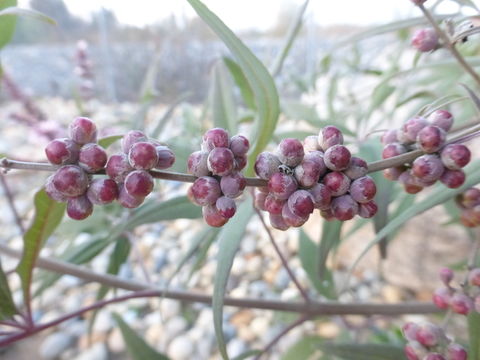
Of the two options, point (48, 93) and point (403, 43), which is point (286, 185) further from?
point (48, 93)

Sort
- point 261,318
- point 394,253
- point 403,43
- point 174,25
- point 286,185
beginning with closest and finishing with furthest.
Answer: point 286,185 < point 403,43 < point 394,253 < point 261,318 < point 174,25

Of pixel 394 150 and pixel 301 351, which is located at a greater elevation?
pixel 394 150

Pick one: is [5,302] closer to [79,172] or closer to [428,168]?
[79,172]

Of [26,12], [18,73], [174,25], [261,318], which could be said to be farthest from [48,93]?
[26,12]

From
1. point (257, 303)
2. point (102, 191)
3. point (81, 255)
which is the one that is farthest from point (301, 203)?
point (81, 255)

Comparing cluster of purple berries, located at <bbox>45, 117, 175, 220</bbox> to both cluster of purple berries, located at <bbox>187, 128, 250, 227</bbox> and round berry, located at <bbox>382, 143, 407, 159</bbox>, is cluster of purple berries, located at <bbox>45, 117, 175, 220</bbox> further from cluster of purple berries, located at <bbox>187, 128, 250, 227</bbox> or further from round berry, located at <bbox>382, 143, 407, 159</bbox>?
round berry, located at <bbox>382, 143, 407, 159</bbox>

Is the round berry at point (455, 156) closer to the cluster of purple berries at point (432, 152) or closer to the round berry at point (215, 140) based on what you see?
the cluster of purple berries at point (432, 152)
